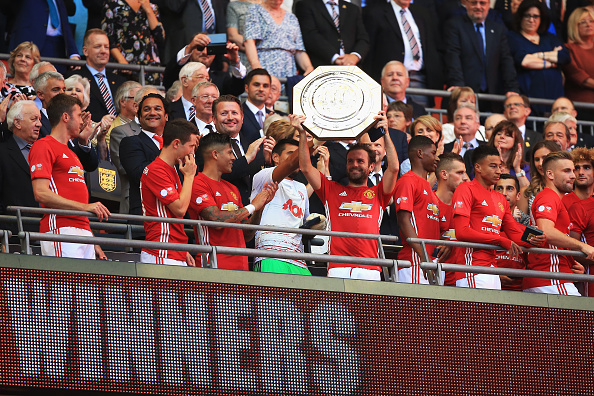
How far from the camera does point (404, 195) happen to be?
10625 millimetres

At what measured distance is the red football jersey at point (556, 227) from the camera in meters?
10.9

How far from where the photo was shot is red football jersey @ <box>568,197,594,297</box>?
11219mm

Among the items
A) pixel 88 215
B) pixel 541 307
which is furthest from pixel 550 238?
pixel 88 215

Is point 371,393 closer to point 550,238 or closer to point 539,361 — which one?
point 539,361

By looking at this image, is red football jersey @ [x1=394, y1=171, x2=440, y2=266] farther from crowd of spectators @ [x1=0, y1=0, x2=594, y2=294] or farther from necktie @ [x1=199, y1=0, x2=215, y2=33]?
necktie @ [x1=199, y1=0, x2=215, y2=33]

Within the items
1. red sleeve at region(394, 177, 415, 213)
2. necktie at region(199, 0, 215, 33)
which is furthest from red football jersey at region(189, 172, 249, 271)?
necktie at region(199, 0, 215, 33)

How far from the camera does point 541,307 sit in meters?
10.4

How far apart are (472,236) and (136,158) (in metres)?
3.05

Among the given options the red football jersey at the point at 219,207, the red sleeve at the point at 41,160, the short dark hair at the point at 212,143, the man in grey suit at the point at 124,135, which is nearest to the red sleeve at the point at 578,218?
the red football jersey at the point at 219,207

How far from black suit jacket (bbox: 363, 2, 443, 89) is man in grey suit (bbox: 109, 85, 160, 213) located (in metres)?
4.70

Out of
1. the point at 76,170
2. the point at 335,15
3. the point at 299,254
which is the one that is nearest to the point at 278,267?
the point at 299,254

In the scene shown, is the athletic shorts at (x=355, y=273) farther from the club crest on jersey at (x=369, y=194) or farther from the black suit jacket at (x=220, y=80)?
the black suit jacket at (x=220, y=80)

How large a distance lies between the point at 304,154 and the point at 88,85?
9.48ft

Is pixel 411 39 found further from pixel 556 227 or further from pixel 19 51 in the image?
pixel 19 51
